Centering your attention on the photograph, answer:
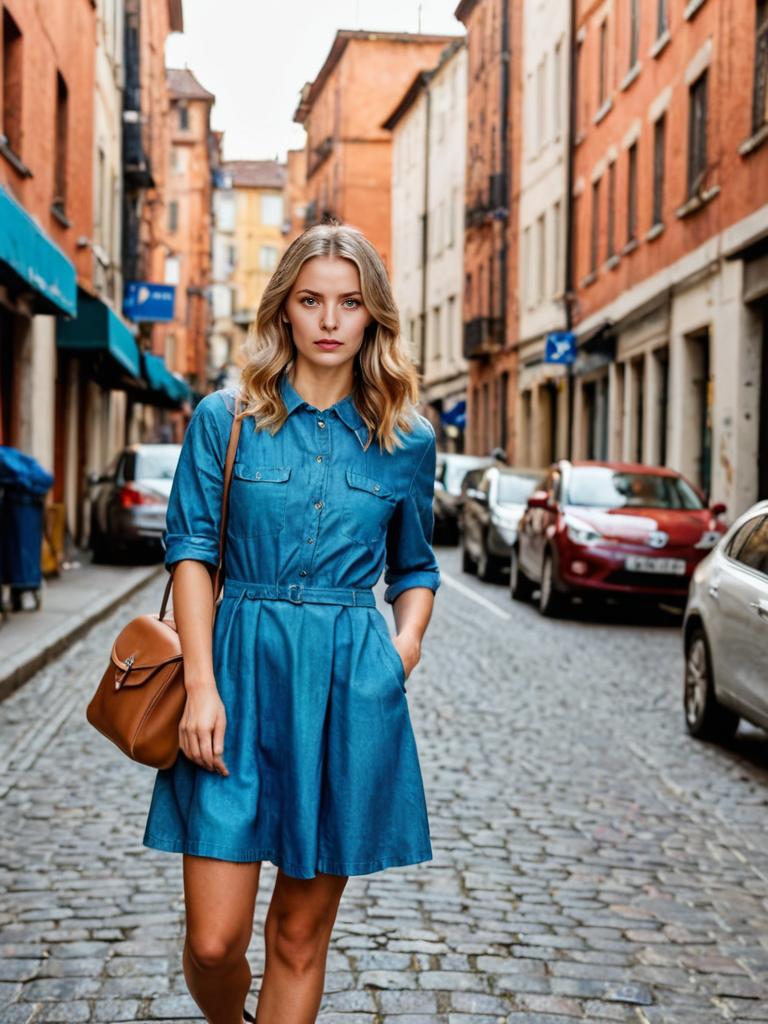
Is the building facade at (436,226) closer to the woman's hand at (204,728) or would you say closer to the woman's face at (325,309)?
the woman's face at (325,309)

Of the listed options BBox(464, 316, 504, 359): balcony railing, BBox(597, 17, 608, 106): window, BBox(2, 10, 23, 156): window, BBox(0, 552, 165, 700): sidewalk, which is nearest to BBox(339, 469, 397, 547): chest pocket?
BBox(0, 552, 165, 700): sidewalk

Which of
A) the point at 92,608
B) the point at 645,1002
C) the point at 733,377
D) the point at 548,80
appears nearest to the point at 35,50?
the point at 92,608

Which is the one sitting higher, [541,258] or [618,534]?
[541,258]

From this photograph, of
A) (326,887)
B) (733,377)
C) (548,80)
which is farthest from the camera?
(548,80)

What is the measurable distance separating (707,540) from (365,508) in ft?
42.5

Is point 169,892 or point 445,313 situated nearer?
point 169,892

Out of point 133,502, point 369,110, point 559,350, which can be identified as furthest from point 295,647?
point 369,110

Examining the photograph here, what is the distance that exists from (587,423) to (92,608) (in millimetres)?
19645

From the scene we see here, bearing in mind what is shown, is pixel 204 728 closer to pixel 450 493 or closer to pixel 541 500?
pixel 541 500

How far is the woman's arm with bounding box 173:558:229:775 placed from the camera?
2.96 meters

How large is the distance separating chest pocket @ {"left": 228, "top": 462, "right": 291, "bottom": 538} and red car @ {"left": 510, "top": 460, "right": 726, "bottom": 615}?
42.0 feet

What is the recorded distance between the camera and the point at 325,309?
3.18m

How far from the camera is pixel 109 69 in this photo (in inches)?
1110

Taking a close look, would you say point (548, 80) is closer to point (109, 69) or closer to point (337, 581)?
point (109, 69)
